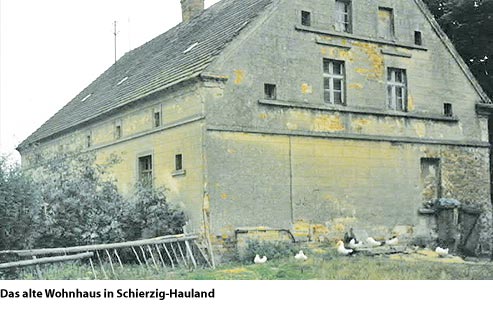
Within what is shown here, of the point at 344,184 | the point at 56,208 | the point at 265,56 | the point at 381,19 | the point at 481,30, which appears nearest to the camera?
the point at 56,208

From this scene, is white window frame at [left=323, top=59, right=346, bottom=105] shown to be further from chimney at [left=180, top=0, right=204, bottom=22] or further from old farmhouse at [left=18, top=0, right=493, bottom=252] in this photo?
chimney at [left=180, top=0, right=204, bottom=22]

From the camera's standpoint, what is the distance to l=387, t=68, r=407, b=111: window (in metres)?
21.1

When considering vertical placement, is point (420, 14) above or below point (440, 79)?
above

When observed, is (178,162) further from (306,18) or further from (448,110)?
(448,110)

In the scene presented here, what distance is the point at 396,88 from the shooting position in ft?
69.9

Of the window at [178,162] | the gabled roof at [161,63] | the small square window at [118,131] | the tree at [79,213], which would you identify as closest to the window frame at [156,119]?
the gabled roof at [161,63]

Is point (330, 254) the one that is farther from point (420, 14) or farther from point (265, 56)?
point (420, 14)

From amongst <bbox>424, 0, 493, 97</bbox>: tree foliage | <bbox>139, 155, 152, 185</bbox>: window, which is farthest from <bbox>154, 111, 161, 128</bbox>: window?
<bbox>424, 0, 493, 97</bbox>: tree foliage

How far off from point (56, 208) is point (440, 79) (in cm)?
1324

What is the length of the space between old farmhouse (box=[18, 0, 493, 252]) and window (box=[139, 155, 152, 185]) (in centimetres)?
5

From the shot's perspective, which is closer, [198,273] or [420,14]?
[198,273]

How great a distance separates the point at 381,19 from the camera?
2114 cm

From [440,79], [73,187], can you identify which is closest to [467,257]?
[440,79]

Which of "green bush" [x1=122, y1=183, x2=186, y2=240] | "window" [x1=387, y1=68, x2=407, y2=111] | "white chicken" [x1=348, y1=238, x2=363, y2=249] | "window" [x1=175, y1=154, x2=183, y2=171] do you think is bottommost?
"white chicken" [x1=348, y1=238, x2=363, y2=249]
